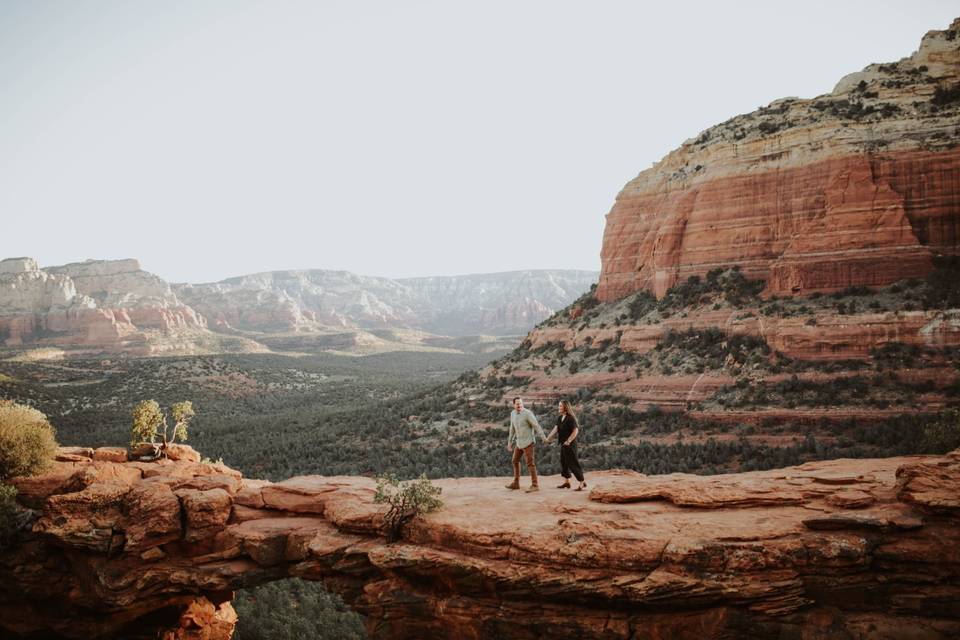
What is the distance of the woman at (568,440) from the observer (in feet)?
39.2

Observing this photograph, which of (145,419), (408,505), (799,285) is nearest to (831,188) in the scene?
(799,285)

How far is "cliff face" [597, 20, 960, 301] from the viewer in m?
29.7

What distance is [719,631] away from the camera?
27.7ft

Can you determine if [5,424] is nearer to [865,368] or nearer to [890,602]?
[890,602]

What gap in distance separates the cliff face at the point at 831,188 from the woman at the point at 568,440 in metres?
25.0

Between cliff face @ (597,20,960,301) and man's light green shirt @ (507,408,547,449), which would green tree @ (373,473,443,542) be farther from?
cliff face @ (597,20,960,301)

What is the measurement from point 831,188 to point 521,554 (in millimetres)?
30723

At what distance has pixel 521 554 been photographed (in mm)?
9688

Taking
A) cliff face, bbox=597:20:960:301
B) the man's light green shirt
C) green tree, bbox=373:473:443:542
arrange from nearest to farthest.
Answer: green tree, bbox=373:473:443:542 < the man's light green shirt < cliff face, bbox=597:20:960:301

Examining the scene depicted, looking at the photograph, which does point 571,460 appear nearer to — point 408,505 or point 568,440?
point 568,440

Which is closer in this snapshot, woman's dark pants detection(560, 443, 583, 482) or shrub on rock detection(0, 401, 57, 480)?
woman's dark pants detection(560, 443, 583, 482)

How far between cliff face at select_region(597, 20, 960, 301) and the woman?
984 inches

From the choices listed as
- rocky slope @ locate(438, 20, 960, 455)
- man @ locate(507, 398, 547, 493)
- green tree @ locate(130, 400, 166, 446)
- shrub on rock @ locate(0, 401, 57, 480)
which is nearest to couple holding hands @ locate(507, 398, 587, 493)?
man @ locate(507, 398, 547, 493)

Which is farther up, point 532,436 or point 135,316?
point 135,316
